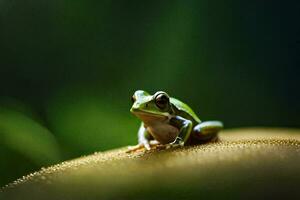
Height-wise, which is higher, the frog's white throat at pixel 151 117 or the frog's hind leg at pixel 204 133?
the frog's white throat at pixel 151 117

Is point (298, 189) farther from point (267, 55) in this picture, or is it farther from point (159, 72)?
point (267, 55)

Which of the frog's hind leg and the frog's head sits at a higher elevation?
the frog's head

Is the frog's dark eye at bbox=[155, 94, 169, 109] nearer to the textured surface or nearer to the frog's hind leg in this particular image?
the frog's hind leg

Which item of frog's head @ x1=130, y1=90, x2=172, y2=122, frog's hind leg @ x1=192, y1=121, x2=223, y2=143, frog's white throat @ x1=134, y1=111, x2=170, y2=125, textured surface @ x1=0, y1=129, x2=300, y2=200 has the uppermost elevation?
frog's head @ x1=130, y1=90, x2=172, y2=122

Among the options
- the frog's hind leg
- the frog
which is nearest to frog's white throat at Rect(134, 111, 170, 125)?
the frog

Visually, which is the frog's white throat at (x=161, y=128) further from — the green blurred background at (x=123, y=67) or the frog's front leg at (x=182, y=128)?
the green blurred background at (x=123, y=67)

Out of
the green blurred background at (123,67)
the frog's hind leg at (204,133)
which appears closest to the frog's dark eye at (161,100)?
the frog's hind leg at (204,133)
